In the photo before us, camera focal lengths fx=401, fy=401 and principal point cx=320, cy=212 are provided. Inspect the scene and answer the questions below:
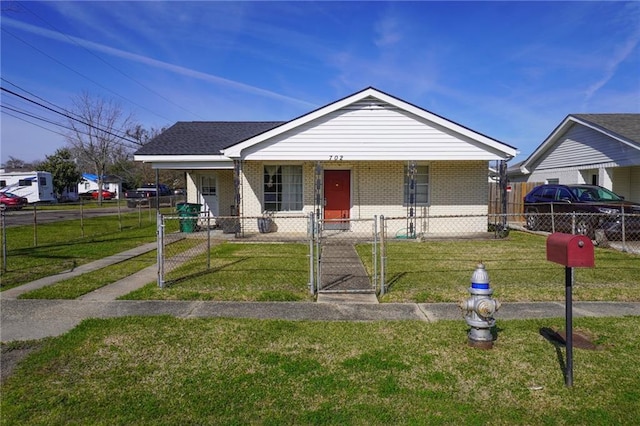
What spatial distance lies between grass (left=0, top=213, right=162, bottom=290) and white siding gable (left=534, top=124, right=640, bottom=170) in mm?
18808

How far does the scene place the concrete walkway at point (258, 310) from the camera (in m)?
5.62

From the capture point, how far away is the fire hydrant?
4418mm

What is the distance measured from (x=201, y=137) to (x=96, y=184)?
166 feet

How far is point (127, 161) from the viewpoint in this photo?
184 ft

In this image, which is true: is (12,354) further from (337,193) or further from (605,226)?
(605,226)

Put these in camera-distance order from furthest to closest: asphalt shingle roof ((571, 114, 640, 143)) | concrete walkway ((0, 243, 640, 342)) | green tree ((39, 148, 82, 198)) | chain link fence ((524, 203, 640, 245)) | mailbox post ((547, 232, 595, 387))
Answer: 1. green tree ((39, 148, 82, 198))
2. asphalt shingle roof ((571, 114, 640, 143))
3. chain link fence ((524, 203, 640, 245))
4. concrete walkway ((0, 243, 640, 342))
5. mailbox post ((547, 232, 595, 387))

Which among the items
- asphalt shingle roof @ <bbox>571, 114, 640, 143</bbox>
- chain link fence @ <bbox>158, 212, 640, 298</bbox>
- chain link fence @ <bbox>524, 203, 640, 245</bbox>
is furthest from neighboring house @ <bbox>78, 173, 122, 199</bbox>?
chain link fence @ <bbox>524, 203, 640, 245</bbox>

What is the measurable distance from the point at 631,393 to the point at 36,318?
23.2ft

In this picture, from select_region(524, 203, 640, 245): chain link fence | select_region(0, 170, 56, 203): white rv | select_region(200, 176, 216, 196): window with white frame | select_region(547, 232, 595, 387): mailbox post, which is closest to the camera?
select_region(547, 232, 595, 387): mailbox post

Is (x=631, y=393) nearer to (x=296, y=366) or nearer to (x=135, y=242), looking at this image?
(x=296, y=366)

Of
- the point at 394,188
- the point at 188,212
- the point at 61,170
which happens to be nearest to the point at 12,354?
the point at 188,212

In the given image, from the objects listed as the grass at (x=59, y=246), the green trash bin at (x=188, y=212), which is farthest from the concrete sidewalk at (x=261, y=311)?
the green trash bin at (x=188, y=212)

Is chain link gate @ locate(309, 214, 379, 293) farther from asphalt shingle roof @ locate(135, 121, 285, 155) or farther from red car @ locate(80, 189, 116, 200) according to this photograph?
red car @ locate(80, 189, 116, 200)

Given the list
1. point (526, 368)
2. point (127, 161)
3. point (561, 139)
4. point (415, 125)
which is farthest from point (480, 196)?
point (127, 161)
